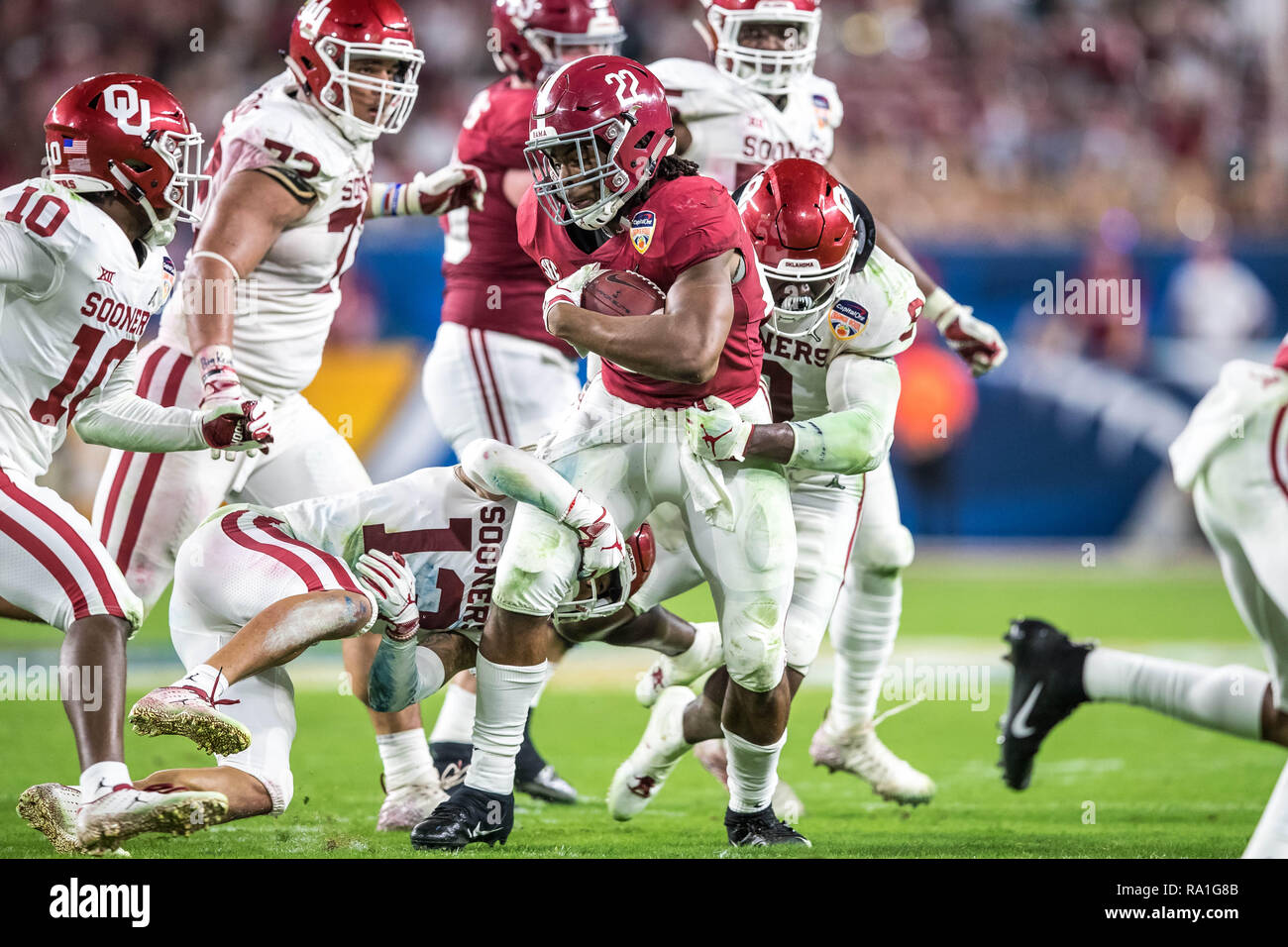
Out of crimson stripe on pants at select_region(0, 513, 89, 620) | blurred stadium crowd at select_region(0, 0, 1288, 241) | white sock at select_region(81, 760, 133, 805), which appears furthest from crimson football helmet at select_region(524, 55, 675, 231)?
blurred stadium crowd at select_region(0, 0, 1288, 241)

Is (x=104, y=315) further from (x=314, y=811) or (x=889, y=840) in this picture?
(x=889, y=840)

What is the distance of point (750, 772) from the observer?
3.75 m

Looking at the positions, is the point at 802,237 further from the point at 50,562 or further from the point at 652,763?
the point at 50,562

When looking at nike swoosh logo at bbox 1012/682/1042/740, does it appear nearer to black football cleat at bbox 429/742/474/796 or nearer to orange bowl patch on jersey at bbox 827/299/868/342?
orange bowl patch on jersey at bbox 827/299/868/342

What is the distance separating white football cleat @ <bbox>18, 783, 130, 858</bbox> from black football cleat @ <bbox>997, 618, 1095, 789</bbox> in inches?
95.0

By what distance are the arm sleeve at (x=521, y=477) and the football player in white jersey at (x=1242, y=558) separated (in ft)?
4.82

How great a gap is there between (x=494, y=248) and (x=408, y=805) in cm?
190

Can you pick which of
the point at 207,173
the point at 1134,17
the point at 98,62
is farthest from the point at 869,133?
the point at 207,173

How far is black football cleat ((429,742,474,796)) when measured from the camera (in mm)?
4305

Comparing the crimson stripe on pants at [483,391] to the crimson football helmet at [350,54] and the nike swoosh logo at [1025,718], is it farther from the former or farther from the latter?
the nike swoosh logo at [1025,718]

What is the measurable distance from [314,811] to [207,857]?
762 millimetres

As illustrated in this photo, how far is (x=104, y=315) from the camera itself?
3.64 m

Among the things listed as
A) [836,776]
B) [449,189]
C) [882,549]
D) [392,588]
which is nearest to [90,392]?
[392,588]

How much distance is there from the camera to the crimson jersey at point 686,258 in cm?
356
